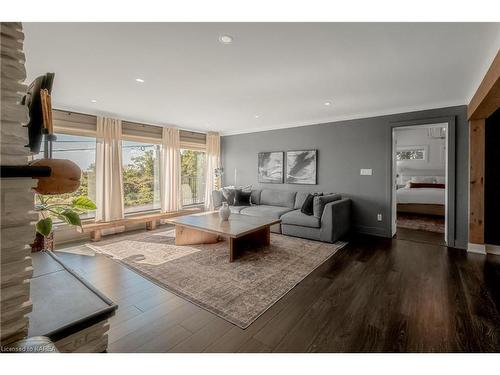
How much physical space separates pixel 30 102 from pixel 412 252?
444cm

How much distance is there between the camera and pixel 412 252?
141 inches

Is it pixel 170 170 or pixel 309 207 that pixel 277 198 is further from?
pixel 170 170

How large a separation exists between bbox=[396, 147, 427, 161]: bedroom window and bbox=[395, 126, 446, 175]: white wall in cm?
12

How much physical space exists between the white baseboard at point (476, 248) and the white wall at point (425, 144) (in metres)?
4.81

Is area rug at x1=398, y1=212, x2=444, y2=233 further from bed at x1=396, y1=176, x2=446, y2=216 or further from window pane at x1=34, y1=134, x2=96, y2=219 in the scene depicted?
window pane at x1=34, y1=134, x2=96, y2=219

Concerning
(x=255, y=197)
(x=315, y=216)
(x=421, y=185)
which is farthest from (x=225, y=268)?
(x=421, y=185)

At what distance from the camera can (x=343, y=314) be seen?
2.02m

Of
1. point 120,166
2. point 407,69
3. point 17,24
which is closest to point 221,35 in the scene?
point 17,24

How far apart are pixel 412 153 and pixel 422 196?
2680mm

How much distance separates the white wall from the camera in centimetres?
741

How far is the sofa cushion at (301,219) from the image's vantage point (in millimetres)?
4094

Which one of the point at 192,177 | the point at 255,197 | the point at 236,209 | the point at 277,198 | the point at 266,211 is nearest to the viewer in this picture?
the point at 266,211

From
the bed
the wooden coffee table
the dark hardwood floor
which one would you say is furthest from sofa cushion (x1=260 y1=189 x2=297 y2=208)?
the bed

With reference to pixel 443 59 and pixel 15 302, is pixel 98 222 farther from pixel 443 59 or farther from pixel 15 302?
pixel 443 59
